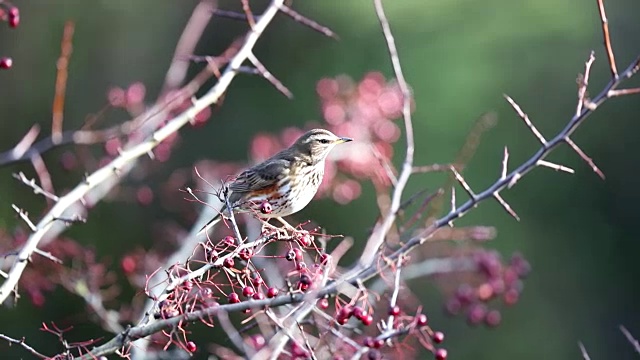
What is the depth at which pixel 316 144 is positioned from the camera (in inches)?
165

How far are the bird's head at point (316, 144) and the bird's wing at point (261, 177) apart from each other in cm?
17

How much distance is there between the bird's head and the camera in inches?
163

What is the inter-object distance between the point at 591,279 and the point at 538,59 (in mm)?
2078

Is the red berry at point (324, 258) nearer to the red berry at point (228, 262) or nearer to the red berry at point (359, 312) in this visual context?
the red berry at point (359, 312)

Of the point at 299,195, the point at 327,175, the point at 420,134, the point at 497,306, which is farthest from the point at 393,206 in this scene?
the point at 497,306

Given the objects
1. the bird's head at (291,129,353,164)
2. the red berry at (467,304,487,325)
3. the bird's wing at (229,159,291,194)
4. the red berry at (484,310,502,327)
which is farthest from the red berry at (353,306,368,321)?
the red berry at (484,310,502,327)

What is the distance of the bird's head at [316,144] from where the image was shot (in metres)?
4.13

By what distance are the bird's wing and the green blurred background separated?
12.5ft

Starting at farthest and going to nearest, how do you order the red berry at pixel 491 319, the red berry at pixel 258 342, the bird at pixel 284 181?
the red berry at pixel 491 319 → the bird at pixel 284 181 → the red berry at pixel 258 342

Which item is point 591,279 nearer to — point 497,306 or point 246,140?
point 497,306

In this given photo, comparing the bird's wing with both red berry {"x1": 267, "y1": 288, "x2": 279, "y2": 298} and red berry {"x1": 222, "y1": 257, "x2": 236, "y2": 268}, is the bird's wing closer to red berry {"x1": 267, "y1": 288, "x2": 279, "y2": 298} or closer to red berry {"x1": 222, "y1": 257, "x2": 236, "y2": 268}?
red berry {"x1": 267, "y1": 288, "x2": 279, "y2": 298}

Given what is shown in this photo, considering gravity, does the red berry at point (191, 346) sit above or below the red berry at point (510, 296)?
above

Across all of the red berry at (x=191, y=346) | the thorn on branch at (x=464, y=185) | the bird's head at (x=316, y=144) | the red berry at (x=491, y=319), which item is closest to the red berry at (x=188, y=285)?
the red berry at (x=191, y=346)

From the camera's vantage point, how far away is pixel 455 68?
8727 mm
